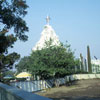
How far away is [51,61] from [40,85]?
3.57m

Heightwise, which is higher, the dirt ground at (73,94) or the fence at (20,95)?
the fence at (20,95)

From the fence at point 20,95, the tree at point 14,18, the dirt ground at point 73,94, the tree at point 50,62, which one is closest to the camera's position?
the fence at point 20,95

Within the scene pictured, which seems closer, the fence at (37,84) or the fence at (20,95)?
the fence at (20,95)

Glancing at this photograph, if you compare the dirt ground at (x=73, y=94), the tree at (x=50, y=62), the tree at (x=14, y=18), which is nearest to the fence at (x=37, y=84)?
the tree at (x=50, y=62)

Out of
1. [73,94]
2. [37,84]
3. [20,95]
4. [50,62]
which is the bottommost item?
[73,94]

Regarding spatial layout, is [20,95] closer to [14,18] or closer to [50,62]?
[14,18]

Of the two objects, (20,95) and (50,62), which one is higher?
(50,62)

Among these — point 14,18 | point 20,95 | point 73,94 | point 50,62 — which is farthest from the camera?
point 50,62

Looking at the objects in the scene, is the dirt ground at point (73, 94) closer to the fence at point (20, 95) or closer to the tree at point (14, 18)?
the tree at point (14, 18)

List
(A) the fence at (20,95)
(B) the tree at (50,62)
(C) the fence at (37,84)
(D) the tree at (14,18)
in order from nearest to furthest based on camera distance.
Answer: (A) the fence at (20,95) → (D) the tree at (14,18) → (C) the fence at (37,84) → (B) the tree at (50,62)

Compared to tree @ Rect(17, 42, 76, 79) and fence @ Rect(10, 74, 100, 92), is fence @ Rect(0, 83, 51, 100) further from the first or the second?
tree @ Rect(17, 42, 76, 79)

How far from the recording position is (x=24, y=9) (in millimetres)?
13648

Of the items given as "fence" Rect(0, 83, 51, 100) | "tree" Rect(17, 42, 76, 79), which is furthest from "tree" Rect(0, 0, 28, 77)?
"tree" Rect(17, 42, 76, 79)

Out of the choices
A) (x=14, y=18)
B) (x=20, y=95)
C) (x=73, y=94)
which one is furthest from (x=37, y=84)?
(x=20, y=95)
